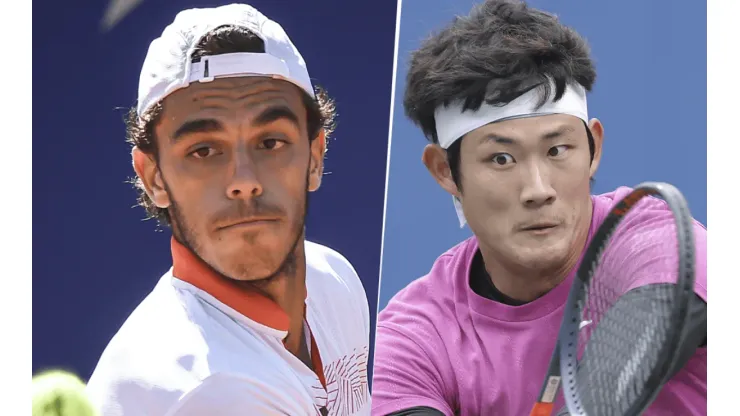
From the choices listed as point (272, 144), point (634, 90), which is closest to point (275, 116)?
point (272, 144)

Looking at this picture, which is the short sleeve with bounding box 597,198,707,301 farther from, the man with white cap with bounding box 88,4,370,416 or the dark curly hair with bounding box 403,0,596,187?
the man with white cap with bounding box 88,4,370,416

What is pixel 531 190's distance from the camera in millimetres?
1956

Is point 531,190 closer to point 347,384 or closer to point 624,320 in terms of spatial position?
point 624,320

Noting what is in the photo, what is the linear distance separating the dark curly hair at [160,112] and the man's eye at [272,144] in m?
0.08

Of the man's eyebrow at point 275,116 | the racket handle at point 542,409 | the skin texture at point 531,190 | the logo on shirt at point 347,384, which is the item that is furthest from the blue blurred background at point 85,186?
the racket handle at point 542,409

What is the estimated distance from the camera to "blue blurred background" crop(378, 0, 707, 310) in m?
2.03

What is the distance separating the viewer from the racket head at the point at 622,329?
1.52m

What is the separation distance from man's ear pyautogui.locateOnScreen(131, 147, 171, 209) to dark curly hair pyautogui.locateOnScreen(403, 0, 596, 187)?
518 mm

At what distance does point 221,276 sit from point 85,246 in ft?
0.86

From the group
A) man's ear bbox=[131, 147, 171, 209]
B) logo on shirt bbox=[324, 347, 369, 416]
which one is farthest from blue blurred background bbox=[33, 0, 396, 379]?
logo on shirt bbox=[324, 347, 369, 416]

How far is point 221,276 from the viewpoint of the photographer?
6.19ft

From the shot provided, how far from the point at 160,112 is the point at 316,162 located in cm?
31

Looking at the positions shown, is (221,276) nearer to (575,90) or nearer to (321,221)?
(321,221)
